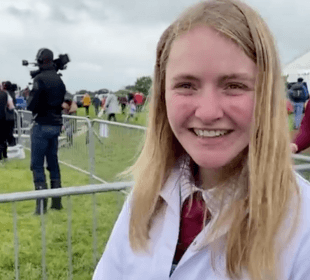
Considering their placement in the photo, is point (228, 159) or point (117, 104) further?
point (117, 104)

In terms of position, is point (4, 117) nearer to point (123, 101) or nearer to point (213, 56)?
point (213, 56)

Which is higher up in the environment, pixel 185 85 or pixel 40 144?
pixel 185 85

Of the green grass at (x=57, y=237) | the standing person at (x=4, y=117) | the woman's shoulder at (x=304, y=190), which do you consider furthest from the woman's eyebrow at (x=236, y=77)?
the standing person at (x=4, y=117)

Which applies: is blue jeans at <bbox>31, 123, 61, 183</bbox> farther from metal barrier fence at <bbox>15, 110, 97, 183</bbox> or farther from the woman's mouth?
the woman's mouth

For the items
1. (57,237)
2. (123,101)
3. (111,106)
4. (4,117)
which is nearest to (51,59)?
(57,237)

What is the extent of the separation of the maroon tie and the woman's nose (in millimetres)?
269

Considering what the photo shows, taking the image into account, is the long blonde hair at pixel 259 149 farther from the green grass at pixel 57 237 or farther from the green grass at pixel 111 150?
the green grass at pixel 111 150

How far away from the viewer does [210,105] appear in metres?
1.15

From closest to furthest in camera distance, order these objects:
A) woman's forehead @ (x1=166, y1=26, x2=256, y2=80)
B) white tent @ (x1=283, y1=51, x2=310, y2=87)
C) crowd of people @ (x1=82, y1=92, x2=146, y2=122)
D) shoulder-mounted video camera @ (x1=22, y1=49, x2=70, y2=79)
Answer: woman's forehead @ (x1=166, y1=26, x2=256, y2=80) → shoulder-mounted video camera @ (x1=22, y1=49, x2=70, y2=79) → white tent @ (x1=283, y1=51, x2=310, y2=87) → crowd of people @ (x1=82, y1=92, x2=146, y2=122)

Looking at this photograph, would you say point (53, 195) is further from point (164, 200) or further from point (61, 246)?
point (61, 246)

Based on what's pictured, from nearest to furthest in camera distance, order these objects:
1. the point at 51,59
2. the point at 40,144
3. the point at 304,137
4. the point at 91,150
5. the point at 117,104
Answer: the point at 304,137 → the point at 51,59 → the point at 40,144 → the point at 91,150 → the point at 117,104

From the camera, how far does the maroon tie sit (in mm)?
1293

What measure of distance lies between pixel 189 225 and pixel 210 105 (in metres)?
0.35

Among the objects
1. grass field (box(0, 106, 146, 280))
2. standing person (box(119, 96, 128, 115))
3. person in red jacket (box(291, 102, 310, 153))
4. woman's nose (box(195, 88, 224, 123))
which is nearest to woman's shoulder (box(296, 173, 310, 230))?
woman's nose (box(195, 88, 224, 123))
